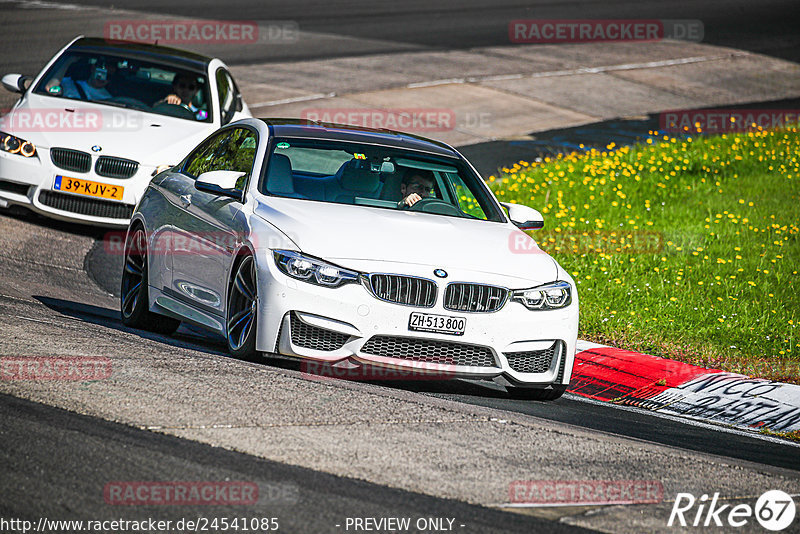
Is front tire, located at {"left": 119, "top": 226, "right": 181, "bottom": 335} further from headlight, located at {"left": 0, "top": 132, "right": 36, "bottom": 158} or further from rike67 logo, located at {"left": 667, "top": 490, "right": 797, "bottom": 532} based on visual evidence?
rike67 logo, located at {"left": 667, "top": 490, "right": 797, "bottom": 532}

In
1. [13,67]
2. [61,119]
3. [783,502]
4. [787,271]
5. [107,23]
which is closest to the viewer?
[783,502]

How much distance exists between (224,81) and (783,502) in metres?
10.2

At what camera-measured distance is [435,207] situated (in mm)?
8367

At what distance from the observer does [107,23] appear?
27.0m

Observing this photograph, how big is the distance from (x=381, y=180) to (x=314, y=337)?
5.63 feet

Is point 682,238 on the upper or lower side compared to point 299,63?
lower

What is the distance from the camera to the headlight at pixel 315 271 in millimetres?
6984

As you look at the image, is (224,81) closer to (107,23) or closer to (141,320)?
(141,320)

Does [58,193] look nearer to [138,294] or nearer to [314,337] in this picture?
[138,294]

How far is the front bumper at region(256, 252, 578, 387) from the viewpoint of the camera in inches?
274

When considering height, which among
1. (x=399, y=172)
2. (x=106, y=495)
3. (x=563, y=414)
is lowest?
(x=563, y=414)

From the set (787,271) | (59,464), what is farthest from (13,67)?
(59,464)

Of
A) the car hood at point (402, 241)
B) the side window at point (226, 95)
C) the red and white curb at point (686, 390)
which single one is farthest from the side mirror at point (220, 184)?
the side window at point (226, 95)

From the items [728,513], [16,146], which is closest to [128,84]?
[16,146]
